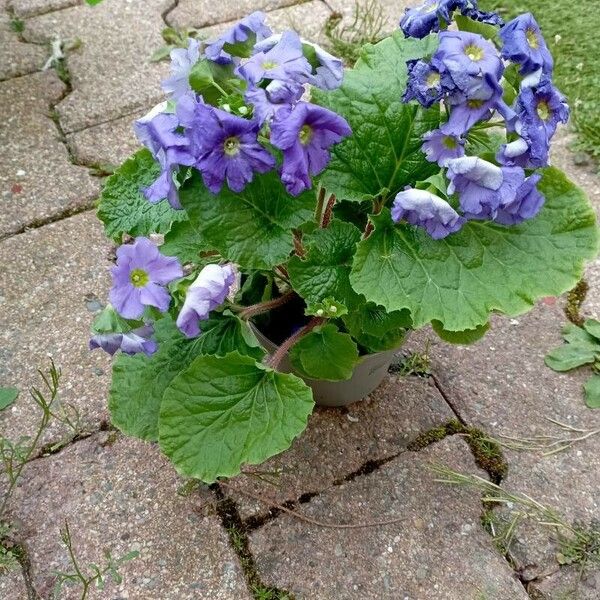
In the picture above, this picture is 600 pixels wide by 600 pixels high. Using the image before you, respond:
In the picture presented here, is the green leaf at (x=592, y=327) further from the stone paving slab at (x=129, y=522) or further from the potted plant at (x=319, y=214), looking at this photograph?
the stone paving slab at (x=129, y=522)

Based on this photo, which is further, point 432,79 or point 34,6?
point 34,6

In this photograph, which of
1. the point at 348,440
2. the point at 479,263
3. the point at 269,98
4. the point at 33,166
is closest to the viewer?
the point at 269,98

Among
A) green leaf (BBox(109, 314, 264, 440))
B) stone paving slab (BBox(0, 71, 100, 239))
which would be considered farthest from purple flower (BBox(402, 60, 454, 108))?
stone paving slab (BBox(0, 71, 100, 239))

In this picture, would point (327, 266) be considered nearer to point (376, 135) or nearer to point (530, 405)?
point (376, 135)

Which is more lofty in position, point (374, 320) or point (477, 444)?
point (374, 320)

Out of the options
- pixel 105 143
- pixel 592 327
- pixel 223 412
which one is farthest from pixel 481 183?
pixel 105 143

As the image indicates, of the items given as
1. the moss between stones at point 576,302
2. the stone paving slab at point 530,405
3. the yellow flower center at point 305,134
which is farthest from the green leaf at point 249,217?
the moss between stones at point 576,302
